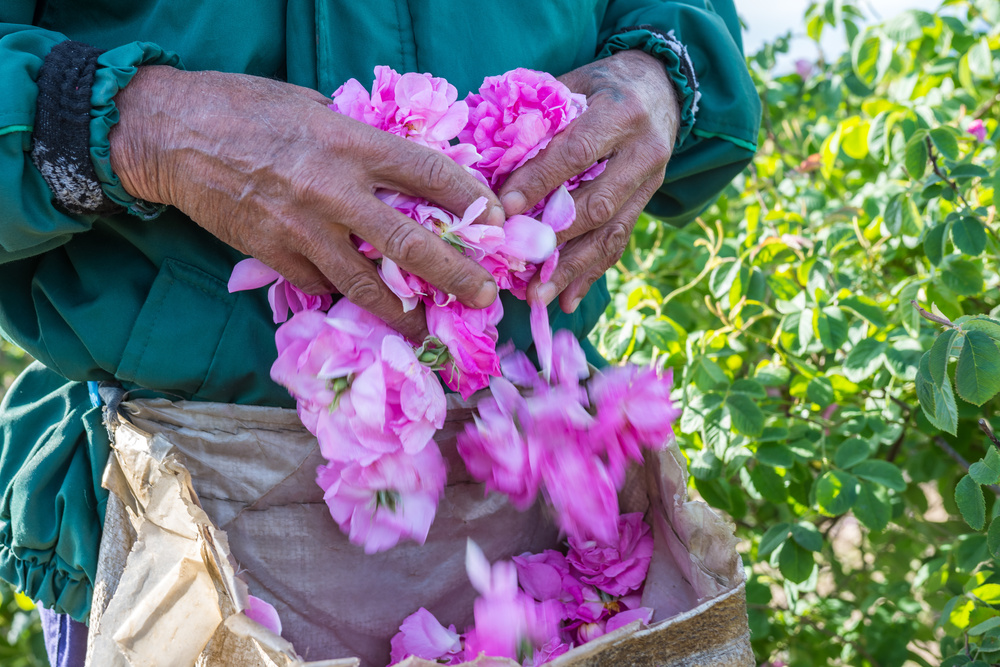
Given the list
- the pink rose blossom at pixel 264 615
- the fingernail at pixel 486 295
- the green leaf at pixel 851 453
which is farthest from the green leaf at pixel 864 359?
the pink rose blossom at pixel 264 615

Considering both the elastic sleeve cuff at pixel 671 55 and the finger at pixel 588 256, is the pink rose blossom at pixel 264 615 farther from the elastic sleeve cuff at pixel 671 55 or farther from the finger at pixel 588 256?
the elastic sleeve cuff at pixel 671 55

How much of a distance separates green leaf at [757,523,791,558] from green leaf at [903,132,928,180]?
0.75 metres

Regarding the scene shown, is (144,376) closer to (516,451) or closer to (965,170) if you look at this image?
(516,451)

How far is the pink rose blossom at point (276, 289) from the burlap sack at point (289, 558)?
0.53ft

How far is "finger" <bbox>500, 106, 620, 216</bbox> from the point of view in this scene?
1.01 metres

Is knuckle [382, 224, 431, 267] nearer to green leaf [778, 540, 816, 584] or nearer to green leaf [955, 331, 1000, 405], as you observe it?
green leaf [955, 331, 1000, 405]

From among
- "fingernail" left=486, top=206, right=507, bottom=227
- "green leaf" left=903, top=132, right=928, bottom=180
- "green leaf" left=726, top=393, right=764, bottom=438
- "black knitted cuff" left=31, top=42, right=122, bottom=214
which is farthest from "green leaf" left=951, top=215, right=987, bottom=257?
"black knitted cuff" left=31, top=42, right=122, bottom=214

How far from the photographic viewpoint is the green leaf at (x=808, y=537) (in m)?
1.46

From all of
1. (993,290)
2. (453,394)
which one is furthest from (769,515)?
(453,394)

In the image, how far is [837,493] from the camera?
1.44m

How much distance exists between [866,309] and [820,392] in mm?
199

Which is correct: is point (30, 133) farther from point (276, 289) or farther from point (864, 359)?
point (864, 359)

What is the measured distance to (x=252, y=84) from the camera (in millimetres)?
914

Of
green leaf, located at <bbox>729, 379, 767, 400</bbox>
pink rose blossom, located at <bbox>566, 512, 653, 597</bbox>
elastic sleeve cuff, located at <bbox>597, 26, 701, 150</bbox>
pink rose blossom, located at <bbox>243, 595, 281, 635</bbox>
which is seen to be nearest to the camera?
pink rose blossom, located at <bbox>243, 595, 281, 635</bbox>
